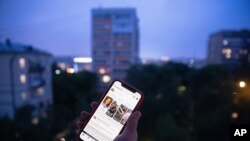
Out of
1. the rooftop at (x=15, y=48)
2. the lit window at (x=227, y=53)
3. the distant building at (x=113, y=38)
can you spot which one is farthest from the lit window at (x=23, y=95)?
the distant building at (x=113, y=38)

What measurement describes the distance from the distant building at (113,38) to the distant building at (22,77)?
12154mm

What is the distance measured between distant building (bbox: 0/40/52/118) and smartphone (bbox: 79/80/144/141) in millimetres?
7015

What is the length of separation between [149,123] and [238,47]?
22.1 feet

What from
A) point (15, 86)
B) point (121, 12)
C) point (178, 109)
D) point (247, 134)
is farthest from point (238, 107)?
point (121, 12)

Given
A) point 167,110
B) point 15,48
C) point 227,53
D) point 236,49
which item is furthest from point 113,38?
point 167,110

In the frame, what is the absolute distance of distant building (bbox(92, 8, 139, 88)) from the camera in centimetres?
2156

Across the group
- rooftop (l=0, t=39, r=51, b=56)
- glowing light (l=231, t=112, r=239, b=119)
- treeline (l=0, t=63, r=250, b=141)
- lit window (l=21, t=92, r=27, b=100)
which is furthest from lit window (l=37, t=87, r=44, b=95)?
glowing light (l=231, t=112, r=239, b=119)

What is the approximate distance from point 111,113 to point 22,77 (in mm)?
Result: 8246

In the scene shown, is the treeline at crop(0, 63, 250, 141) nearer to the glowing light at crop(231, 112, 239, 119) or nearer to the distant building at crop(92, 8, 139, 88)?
the glowing light at crop(231, 112, 239, 119)

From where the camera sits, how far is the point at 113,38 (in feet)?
72.1

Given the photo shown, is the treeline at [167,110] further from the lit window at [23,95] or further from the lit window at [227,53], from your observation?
Answer: the lit window at [23,95]

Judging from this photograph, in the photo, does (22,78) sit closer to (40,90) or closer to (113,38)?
(40,90)

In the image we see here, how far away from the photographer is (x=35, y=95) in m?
9.25

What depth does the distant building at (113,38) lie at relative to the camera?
70.7ft
